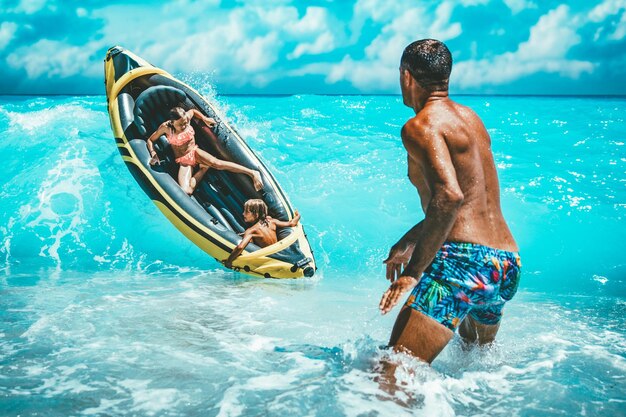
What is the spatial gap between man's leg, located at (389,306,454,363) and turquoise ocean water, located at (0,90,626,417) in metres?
0.06

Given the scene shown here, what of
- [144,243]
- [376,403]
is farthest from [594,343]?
[144,243]

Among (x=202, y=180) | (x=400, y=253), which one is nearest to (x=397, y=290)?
(x=400, y=253)

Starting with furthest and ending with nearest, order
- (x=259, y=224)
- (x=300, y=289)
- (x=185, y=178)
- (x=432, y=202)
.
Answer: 1. (x=185, y=178)
2. (x=259, y=224)
3. (x=300, y=289)
4. (x=432, y=202)

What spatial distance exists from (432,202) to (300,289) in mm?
3469

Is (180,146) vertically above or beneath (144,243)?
above

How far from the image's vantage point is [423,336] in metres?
2.17

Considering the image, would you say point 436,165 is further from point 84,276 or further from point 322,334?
point 84,276

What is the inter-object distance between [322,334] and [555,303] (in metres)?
2.57

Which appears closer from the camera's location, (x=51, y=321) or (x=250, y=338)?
(x=250, y=338)

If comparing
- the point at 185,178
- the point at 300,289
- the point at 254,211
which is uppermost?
the point at 185,178

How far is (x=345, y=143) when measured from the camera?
11477 mm

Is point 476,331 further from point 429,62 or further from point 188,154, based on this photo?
point 188,154

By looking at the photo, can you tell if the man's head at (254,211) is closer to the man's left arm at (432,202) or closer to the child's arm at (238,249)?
the child's arm at (238,249)

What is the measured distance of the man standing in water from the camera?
2098mm
